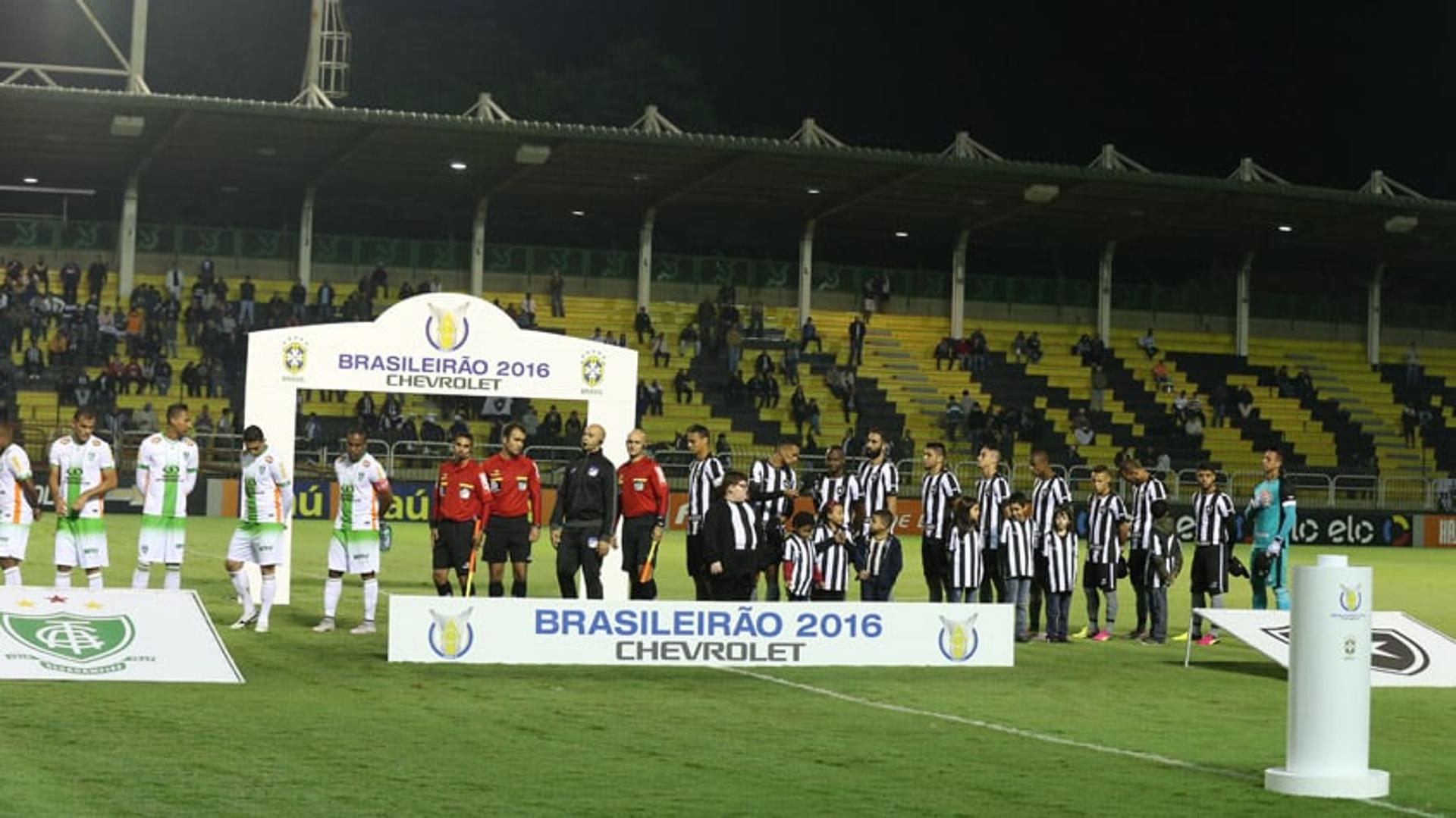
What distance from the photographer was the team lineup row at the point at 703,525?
19.7m

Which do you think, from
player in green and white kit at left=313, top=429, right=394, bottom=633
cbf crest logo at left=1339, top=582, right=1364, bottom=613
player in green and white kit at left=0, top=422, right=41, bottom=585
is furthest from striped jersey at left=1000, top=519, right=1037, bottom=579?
cbf crest logo at left=1339, top=582, right=1364, bottom=613

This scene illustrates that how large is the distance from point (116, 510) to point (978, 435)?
19807mm

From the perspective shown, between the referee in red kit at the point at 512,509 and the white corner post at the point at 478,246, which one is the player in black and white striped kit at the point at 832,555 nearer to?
the referee in red kit at the point at 512,509

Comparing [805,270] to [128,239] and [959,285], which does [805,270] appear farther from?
[128,239]

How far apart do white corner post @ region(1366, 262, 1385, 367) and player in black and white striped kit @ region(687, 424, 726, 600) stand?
4299 cm

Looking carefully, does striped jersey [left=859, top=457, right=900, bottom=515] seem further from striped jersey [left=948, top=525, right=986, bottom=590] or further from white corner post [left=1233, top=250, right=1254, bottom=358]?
white corner post [left=1233, top=250, right=1254, bottom=358]

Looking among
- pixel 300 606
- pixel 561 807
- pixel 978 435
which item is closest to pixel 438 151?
pixel 978 435

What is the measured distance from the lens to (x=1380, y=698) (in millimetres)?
16219

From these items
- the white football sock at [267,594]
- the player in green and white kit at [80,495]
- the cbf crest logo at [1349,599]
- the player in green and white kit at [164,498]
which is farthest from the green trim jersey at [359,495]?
the cbf crest logo at [1349,599]

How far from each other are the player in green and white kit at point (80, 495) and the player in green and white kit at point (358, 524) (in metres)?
2.13

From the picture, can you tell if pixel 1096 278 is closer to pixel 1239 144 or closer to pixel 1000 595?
pixel 1239 144

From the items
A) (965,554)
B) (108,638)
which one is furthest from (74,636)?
(965,554)

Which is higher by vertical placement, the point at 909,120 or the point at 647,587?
the point at 909,120

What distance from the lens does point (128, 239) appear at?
4791 cm
